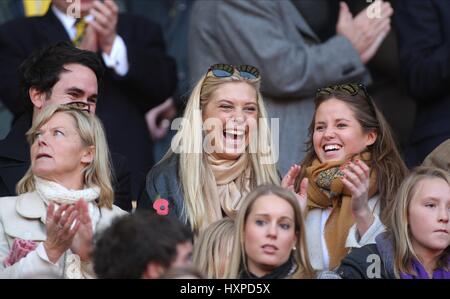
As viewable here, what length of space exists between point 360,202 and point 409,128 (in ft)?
9.12

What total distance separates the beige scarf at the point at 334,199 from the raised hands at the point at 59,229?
142cm

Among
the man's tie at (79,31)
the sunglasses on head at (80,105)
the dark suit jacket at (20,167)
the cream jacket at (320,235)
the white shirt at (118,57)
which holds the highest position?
the man's tie at (79,31)

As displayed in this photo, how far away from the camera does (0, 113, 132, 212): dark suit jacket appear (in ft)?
23.4

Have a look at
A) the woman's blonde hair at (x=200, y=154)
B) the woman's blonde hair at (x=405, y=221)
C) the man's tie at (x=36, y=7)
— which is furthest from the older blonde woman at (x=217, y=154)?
the man's tie at (x=36, y=7)

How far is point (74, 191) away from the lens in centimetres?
667

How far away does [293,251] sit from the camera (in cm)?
637

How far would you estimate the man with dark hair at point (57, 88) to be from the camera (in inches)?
288

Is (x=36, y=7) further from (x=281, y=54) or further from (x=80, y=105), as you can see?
(x=80, y=105)

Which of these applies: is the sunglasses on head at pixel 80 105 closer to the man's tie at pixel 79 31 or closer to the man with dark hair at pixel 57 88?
the man with dark hair at pixel 57 88

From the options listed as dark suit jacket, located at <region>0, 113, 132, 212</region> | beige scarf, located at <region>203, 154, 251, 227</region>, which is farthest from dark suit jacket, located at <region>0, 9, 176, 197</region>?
beige scarf, located at <region>203, 154, 251, 227</region>

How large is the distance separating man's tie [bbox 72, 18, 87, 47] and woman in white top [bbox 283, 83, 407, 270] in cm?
177

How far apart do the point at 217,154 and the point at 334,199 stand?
0.68 meters

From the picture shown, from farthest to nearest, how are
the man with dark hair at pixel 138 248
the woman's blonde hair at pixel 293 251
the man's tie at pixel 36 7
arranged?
the man's tie at pixel 36 7, the woman's blonde hair at pixel 293 251, the man with dark hair at pixel 138 248

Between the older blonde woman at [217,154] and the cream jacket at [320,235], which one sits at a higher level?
the older blonde woman at [217,154]
